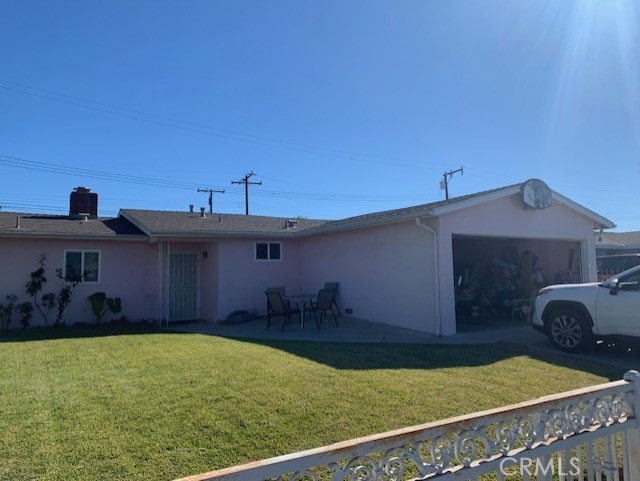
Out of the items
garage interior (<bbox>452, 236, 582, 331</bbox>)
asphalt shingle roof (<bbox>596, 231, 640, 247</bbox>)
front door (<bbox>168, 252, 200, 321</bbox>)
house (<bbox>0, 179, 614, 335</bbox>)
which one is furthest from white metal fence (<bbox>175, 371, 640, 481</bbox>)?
asphalt shingle roof (<bbox>596, 231, 640, 247</bbox>)

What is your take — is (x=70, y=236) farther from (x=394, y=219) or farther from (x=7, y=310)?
(x=394, y=219)

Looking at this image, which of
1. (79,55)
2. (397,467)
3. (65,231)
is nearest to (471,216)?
(397,467)

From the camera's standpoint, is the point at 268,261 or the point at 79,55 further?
the point at 268,261

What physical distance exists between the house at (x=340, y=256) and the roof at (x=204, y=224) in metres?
0.05

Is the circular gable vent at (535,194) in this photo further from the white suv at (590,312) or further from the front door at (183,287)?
the front door at (183,287)

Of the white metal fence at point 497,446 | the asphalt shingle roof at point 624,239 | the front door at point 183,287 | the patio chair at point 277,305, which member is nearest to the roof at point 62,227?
the front door at point 183,287

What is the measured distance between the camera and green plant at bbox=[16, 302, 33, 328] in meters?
12.0

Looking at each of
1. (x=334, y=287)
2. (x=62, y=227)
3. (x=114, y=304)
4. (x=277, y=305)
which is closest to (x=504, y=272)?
(x=334, y=287)

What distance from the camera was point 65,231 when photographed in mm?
12492

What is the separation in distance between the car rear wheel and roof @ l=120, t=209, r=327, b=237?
8386mm

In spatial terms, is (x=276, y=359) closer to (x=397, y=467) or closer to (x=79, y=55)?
(x=397, y=467)

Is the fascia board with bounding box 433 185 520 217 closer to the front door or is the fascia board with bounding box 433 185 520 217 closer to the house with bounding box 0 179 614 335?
the house with bounding box 0 179 614 335

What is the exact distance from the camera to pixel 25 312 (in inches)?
473

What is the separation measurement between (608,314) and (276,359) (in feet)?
18.5
